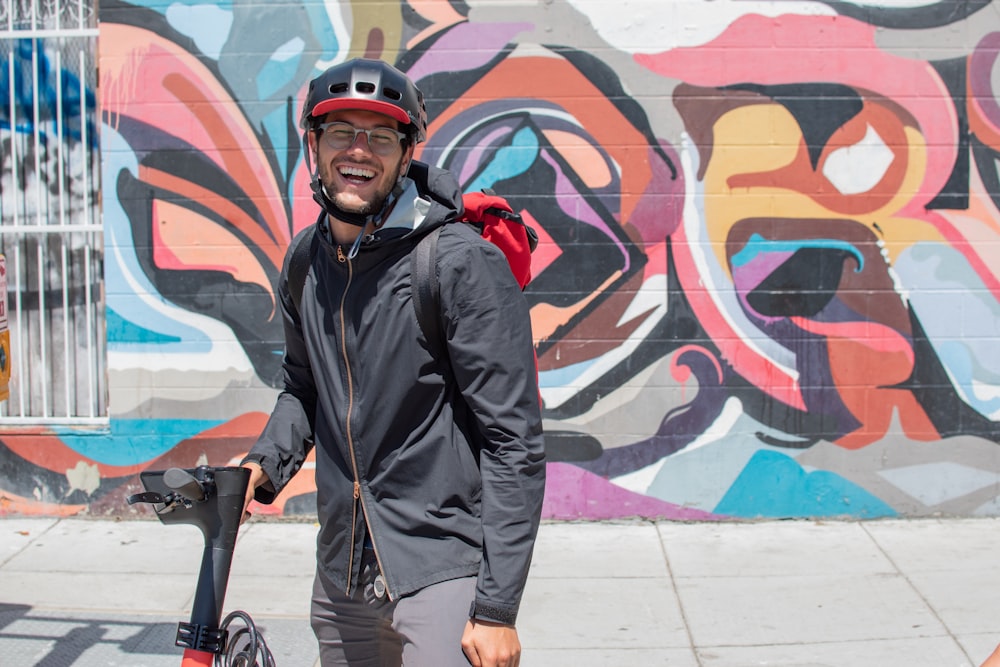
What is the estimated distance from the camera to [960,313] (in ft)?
18.8

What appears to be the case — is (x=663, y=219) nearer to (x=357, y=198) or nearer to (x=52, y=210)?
(x=52, y=210)

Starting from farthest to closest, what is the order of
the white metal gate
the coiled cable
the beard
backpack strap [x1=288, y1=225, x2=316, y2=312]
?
the white metal gate, backpack strap [x1=288, y1=225, x2=316, y2=312], the coiled cable, the beard

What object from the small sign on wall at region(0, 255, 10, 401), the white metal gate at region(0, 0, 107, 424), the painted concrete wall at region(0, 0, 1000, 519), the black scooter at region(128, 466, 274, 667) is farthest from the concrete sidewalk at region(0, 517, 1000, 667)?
the black scooter at region(128, 466, 274, 667)

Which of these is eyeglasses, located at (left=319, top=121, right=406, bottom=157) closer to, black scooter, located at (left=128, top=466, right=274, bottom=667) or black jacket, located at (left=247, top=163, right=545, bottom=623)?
black jacket, located at (left=247, top=163, right=545, bottom=623)

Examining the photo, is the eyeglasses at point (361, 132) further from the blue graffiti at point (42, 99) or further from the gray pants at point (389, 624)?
the blue graffiti at point (42, 99)

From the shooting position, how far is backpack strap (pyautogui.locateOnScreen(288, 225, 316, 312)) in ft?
9.06

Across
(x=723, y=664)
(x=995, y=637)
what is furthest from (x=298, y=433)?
(x=995, y=637)

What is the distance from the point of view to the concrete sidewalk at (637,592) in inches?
171

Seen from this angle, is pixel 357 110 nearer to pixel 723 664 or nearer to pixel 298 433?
pixel 298 433

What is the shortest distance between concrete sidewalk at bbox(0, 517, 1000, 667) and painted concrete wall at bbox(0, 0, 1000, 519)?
0.91ft

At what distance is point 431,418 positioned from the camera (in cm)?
250

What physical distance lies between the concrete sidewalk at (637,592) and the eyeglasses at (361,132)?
2.37 meters

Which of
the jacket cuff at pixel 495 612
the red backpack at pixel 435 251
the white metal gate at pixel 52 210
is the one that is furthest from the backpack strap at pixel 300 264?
the white metal gate at pixel 52 210

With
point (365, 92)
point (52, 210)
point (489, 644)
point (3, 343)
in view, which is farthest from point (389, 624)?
point (52, 210)
